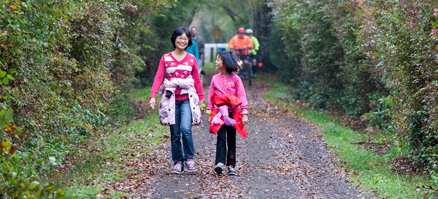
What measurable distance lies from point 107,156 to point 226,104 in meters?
2.49

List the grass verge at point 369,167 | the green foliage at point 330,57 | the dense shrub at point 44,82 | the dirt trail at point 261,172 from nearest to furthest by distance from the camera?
1. the dense shrub at point 44,82
2. the dirt trail at point 261,172
3. the grass verge at point 369,167
4. the green foliage at point 330,57

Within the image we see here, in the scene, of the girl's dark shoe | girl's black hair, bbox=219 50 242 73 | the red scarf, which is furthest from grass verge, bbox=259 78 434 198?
girl's black hair, bbox=219 50 242 73

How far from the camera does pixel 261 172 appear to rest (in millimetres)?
7035

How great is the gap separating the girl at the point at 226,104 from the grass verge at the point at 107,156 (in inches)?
57.2

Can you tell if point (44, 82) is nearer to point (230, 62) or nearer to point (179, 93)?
point (179, 93)

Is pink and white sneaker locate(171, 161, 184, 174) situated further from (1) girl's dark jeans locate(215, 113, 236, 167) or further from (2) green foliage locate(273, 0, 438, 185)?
(2) green foliage locate(273, 0, 438, 185)

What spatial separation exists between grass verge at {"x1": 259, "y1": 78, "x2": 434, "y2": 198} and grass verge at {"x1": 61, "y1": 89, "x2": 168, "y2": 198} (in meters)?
3.56

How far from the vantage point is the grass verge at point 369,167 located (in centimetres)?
604

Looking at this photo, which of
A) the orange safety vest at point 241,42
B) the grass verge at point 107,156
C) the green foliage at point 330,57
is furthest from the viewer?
the orange safety vest at point 241,42

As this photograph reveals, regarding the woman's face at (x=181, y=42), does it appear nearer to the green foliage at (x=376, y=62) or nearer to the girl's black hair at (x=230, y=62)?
the girl's black hair at (x=230, y=62)

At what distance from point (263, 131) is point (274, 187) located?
15.6 feet

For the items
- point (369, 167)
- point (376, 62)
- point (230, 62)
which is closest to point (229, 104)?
point (230, 62)

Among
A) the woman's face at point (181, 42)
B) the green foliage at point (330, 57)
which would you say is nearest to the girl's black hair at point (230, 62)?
the woman's face at point (181, 42)

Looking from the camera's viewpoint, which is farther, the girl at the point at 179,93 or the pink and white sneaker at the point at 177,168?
the pink and white sneaker at the point at 177,168
